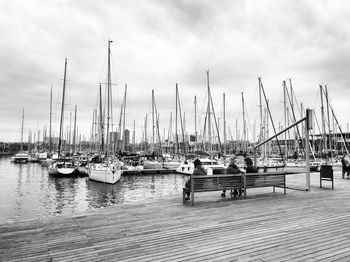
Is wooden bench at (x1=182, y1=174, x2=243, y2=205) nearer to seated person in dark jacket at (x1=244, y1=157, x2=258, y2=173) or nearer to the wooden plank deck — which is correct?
the wooden plank deck

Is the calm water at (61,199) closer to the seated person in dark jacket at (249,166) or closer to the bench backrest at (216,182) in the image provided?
the seated person in dark jacket at (249,166)

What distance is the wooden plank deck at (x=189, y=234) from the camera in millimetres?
4215

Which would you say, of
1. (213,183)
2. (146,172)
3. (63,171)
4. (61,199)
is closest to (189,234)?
(213,183)

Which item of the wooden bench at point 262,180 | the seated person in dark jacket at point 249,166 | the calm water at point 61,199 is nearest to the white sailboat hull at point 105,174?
the calm water at point 61,199

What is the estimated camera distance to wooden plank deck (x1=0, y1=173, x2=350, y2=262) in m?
4.21

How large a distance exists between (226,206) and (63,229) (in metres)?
4.60

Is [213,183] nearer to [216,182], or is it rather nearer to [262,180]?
[216,182]

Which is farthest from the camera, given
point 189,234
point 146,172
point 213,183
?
point 146,172

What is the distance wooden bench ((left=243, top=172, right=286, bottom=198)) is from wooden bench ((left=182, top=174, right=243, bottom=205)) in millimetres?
244

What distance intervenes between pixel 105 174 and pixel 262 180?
76.5 feet

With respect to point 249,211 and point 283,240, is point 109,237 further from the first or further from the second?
point 249,211

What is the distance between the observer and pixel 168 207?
7.99 meters

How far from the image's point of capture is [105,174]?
30.0m

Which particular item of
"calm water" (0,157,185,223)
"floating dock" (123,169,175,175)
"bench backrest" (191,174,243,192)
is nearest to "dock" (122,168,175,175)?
"floating dock" (123,169,175,175)
